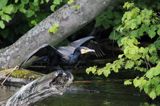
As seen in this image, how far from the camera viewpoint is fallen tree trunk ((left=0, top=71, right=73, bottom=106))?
4.62 meters

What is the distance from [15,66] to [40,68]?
3.56ft

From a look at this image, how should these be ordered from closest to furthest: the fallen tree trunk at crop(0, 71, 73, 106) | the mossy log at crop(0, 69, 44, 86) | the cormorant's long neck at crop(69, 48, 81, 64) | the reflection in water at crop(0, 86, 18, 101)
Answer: the fallen tree trunk at crop(0, 71, 73, 106), the reflection in water at crop(0, 86, 18, 101), the cormorant's long neck at crop(69, 48, 81, 64), the mossy log at crop(0, 69, 44, 86)

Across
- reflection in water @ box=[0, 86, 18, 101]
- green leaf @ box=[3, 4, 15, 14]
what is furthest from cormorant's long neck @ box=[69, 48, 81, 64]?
green leaf @ box=[3, 4, 15, 14]

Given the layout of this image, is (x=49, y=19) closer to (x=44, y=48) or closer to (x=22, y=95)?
(x=44, y=48)

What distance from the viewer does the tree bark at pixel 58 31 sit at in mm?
7598

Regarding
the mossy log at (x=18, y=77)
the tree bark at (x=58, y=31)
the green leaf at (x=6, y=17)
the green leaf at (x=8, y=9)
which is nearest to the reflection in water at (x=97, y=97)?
the mossy log at (x=18, y=77)

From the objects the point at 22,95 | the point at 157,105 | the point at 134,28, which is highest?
the point at 134,28

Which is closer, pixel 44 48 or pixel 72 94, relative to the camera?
pixel 44 48

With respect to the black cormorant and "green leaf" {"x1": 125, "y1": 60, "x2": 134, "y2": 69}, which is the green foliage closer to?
"green leaf" {"x1": 125, "y1": 60, "x2": 134, "y2": 69}

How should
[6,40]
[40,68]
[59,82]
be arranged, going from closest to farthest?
[59,82]
[40,68]
[6,40]

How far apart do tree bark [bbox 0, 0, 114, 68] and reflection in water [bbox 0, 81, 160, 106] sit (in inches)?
31.3

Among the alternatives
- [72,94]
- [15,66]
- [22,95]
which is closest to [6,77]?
[15,66]

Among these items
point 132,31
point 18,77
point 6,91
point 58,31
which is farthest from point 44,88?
point 58,31

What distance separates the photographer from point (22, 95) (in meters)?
4.66
